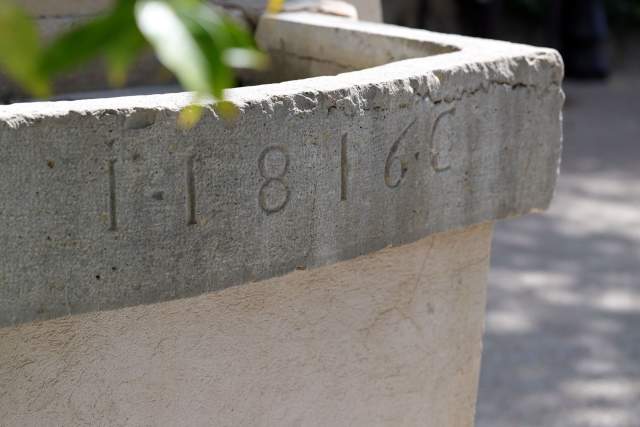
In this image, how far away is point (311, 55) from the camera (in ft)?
8.49

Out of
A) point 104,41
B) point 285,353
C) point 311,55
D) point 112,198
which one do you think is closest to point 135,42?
point 104,41

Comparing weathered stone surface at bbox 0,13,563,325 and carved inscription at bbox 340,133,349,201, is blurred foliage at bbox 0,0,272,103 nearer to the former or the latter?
weathered stone surface at bbox 0,13,563,325

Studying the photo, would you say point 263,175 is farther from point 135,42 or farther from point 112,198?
point 135,42

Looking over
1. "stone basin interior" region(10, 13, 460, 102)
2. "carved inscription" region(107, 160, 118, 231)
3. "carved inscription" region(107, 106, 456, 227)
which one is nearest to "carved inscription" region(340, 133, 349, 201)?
"carved inscription" region(107, 106, 456, 227)

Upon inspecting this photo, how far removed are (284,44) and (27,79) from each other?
2123 mm

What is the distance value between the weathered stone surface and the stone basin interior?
0.21 m

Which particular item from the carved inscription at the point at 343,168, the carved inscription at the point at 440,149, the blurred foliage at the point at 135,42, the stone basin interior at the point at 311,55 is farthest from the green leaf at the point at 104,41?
the stone basin interior at the point at 311,55

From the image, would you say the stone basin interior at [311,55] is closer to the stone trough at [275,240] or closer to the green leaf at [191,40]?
the stone trough at [275,240]

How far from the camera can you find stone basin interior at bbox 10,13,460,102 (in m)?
2.32

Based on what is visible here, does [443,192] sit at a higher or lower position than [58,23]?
lower

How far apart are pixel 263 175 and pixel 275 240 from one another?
11 centimetres

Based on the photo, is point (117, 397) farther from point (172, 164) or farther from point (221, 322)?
point (172, 164)

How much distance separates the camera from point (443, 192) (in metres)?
1.95

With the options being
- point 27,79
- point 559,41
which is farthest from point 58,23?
point 559,41
